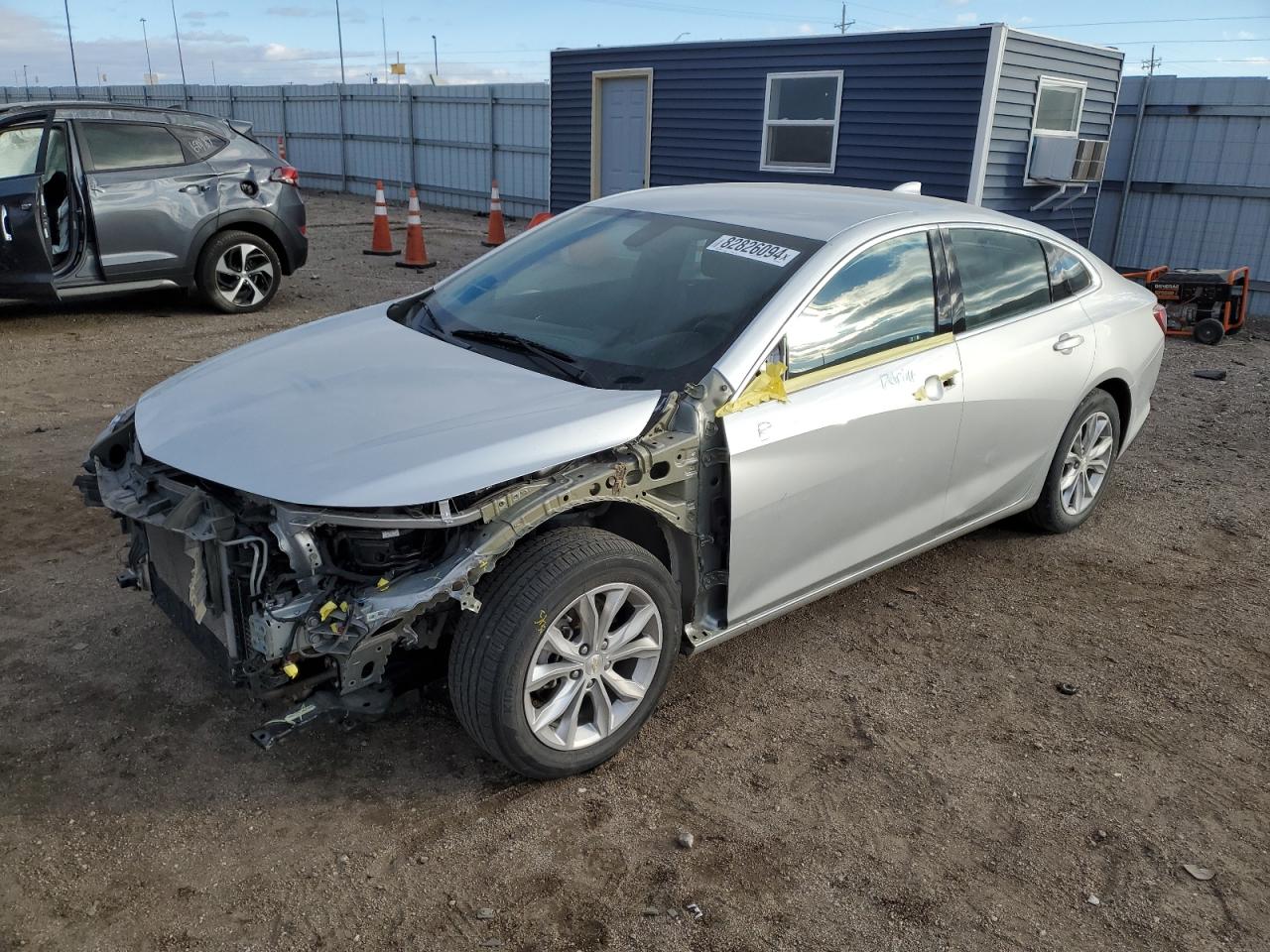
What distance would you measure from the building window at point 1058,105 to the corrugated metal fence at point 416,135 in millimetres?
8931

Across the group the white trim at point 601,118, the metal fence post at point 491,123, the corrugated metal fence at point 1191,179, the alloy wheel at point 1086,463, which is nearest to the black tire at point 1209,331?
the corrugated metal fence at point 1191,179

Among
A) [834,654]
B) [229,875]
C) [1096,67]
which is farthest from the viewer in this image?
[1096,67]

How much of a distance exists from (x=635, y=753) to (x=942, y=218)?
2379 mm

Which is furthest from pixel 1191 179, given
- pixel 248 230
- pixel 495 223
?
pixel 248 230

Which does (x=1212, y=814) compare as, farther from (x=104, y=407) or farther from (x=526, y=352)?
(x=104, y=407)

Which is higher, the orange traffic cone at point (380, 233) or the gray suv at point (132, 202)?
the gray suv at point (132, 202)

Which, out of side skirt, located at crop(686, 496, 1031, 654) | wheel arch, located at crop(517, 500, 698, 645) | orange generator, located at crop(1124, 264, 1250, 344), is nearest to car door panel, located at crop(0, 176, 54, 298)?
wheel arch, located at crop(517, 500, 698, 645)

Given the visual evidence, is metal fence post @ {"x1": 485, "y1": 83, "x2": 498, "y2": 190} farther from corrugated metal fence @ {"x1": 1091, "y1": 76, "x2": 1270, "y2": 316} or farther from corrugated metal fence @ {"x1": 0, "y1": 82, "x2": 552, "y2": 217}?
corrugated metal fence @ {"x1": 1091, "y1": 76, "x2": 1270, "y2": 316}

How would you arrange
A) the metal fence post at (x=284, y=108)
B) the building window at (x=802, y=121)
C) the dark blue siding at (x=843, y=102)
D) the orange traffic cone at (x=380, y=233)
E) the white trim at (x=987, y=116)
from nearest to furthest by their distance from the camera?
1. the white trim at (x=987, y=116)
2. the dark blue siding at (x=843, y=102)
3. the building window at (x=802, y=121)
4. the orange traffic cone at (x=380, y=233)
5. the metal fence post at (x=284, y=108)

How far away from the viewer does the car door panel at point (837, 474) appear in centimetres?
323

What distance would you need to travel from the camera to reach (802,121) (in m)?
12.8

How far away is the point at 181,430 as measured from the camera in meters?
3.16

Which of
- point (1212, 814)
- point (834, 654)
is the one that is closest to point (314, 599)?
point (834, 654)

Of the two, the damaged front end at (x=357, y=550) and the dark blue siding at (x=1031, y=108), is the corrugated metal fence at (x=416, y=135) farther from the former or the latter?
the damaged front end at (x=357, y=550)
